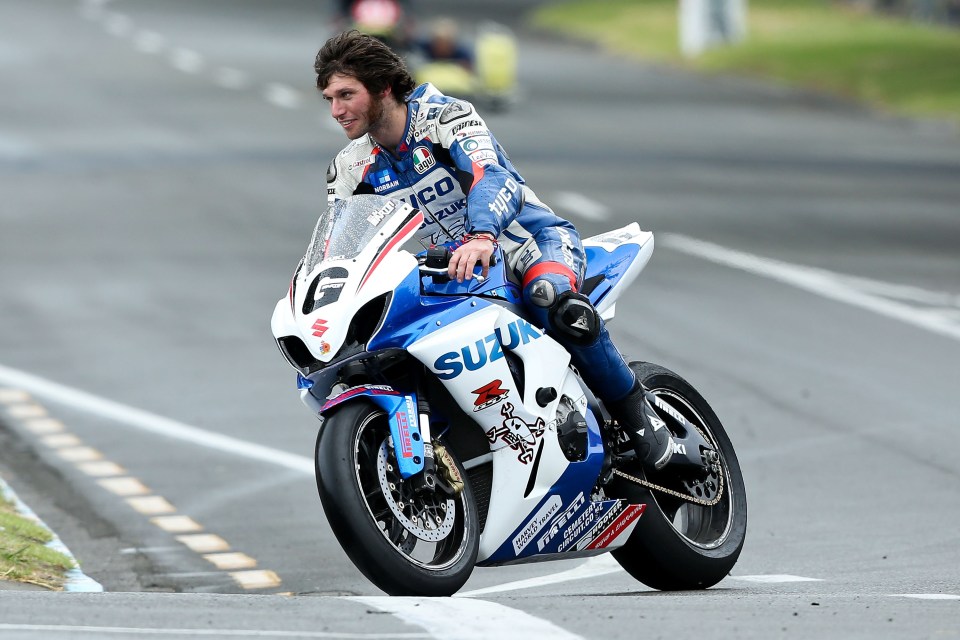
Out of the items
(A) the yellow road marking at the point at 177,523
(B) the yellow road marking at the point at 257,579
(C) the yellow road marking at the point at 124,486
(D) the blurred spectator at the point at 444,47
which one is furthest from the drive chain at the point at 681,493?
(D) the blurred spectator at the point at 444,47

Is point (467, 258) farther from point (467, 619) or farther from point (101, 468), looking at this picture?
point (101, 468)

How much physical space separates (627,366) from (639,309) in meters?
8.33

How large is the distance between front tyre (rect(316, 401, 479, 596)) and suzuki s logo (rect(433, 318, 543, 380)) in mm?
293

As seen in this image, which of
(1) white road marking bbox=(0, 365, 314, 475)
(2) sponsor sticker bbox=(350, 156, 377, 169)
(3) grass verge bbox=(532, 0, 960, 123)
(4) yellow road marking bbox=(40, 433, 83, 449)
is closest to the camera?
(2) sponsor sticker bbox=(350, 156, 377, 169)

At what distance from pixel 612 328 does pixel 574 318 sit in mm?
7917

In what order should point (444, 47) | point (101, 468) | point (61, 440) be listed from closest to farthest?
point (101, 468), point (61, 440), point (444, 47)

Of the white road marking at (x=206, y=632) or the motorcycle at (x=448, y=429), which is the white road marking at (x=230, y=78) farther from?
the white road marking at (x=206, y=632)

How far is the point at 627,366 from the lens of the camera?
25.4 feet

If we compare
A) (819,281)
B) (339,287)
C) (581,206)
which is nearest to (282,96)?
(581,206)

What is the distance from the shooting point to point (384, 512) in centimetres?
675

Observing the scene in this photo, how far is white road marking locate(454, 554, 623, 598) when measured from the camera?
8.28 metres

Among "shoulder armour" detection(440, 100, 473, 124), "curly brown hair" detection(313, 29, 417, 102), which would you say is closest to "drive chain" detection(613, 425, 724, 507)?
"shoulder armour" detection(440, 100, 473, 124)

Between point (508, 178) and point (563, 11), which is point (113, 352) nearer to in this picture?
point (508, 178)

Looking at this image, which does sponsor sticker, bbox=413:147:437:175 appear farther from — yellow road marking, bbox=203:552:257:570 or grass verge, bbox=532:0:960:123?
grass verge, bbox=532:0:960:123
